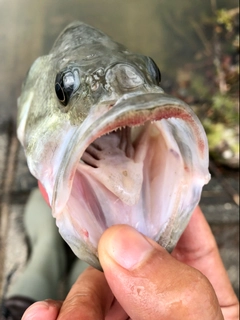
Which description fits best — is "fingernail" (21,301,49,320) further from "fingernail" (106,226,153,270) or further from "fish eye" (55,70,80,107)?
"fish eye" (55,70,80,107)

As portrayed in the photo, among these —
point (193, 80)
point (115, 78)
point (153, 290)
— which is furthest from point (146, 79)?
point (193, 80)

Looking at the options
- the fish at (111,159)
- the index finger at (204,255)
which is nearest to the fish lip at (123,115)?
the fish at (111,159)

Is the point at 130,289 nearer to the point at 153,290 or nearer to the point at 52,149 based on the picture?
the point at 153,290

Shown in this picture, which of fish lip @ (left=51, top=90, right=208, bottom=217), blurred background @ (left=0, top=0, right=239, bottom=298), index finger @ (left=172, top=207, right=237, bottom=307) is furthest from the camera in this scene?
blurred background @ (left=0, top=0, right=239, bottom=298)

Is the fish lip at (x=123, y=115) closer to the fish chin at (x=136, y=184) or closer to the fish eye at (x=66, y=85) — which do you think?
the fish chin at (x=136, y=184)

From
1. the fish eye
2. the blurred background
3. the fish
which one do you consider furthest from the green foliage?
the fish eye

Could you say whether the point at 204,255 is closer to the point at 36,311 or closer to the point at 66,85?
the point at 36,311

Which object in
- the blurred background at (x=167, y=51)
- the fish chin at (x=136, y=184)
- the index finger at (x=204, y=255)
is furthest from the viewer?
the blurred background at (x=167, y=51)
